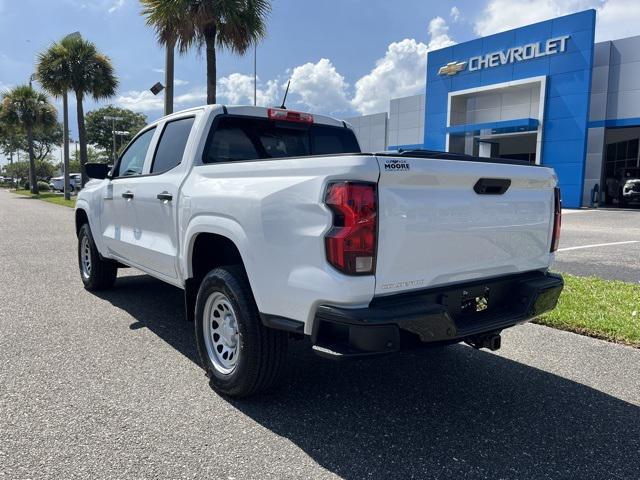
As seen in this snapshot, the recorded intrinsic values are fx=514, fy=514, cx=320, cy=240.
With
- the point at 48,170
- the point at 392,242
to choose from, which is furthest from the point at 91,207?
the point at 48,170

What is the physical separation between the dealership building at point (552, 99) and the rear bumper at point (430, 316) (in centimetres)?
2662

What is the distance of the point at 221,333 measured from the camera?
358 centimetres

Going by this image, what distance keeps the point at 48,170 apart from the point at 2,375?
3830 inches

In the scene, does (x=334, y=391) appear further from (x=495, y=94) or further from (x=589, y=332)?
(x=495, y=94)

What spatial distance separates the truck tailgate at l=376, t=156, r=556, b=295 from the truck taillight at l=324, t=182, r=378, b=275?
0.06 m

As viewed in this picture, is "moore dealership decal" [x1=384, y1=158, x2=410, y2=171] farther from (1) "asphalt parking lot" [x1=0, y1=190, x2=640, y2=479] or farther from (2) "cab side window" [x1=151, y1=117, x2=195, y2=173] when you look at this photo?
(2) "cab side window" [x1=151, y1=117, x2=195, y2=173]

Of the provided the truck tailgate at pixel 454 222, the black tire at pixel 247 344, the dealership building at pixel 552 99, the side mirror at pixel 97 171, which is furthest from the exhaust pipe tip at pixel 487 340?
the dealership building at pixel 552 99

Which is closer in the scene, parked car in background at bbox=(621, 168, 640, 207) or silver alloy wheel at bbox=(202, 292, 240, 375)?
silver alloy wheel at bbox=(202, 292, 240, 375)

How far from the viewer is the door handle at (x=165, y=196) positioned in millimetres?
4078

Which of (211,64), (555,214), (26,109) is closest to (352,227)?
(555,214)

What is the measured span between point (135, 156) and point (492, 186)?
3.71 meters

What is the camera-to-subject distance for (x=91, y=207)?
6070 millimetres

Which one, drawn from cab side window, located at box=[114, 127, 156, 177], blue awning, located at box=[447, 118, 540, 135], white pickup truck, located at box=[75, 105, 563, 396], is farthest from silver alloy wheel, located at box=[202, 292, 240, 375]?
blue awning, located at box=[447, 118, 540, 135]

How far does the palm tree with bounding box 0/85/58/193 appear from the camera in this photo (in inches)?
1545
